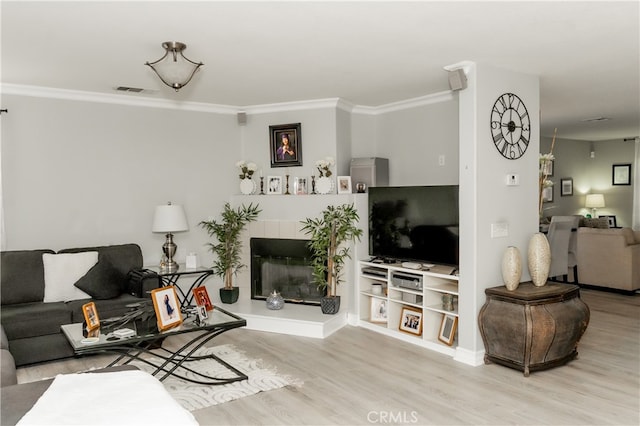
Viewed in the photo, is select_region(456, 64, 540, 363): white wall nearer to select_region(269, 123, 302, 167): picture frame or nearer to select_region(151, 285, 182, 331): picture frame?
select_region(269, 123, 302, 167): picture frame

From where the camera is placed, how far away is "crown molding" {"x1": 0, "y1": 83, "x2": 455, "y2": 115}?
15.8 feet

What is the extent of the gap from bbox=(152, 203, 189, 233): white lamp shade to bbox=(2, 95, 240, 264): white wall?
396 millimetres

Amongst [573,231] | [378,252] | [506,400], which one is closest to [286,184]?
[378,252]

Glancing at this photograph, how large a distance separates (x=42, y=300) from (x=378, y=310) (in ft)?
10.6

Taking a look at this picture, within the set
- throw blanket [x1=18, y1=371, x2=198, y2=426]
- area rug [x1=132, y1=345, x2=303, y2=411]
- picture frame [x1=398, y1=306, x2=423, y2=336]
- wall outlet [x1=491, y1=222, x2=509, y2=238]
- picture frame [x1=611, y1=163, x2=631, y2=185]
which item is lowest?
area rug [x1=132, y1=345, x2=303, y2=411]

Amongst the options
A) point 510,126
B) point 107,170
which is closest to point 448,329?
point 510,126

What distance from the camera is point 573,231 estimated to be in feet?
23.9

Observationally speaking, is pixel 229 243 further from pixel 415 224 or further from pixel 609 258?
pixel 609 258

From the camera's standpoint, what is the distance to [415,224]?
4.83 m

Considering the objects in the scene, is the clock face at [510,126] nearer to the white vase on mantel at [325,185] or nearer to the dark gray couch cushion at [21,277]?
the white vase on mantel at [325,185]

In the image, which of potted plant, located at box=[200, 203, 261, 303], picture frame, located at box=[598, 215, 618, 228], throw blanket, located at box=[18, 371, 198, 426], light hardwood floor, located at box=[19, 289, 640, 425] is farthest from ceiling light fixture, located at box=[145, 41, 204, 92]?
picture frame, located at box=[598, 215, 618, 228]

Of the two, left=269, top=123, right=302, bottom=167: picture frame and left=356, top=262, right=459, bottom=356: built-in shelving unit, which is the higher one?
left=269, top=123, right=302, bottom=167: picture frame

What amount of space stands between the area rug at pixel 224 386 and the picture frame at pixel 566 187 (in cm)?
795

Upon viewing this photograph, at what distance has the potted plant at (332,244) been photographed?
5.21 metres
